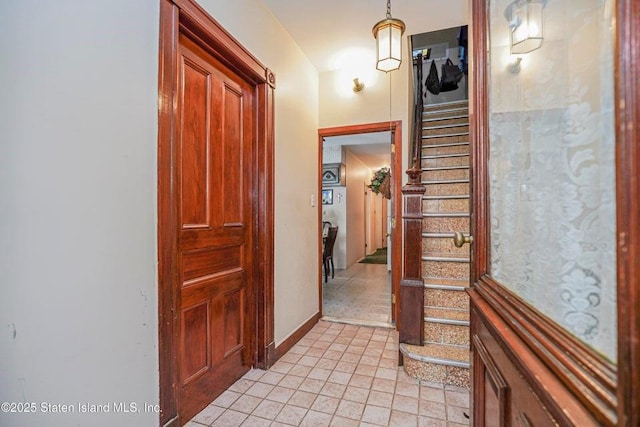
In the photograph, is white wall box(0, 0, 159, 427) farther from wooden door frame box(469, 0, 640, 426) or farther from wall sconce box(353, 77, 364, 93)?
wall sconce box(353, 77, 364, 93)

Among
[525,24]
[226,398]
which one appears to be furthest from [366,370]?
[525,24]

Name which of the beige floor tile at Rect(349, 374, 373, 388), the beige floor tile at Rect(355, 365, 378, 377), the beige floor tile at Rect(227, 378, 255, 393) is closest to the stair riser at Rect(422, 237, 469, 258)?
the beige floor tile at Rect(355, 365, 378, 377)

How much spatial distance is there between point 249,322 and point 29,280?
148cm

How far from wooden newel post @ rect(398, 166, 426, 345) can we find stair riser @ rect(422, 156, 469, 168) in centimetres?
165

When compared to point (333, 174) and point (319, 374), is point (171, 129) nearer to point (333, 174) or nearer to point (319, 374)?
point (319, 374)

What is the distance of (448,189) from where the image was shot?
10.7 ft

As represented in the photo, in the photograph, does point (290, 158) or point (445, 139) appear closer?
point (290, 158)

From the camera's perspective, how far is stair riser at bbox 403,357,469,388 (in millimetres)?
1971

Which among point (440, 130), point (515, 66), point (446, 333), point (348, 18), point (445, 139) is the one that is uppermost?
point (348, 18)

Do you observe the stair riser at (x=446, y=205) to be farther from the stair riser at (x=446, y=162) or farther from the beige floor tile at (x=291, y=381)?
the beige floor tile at (x=291, y=381)

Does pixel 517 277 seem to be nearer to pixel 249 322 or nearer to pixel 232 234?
pixel 232 234

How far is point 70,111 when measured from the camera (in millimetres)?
986

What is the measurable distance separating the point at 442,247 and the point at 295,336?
156 centimetres

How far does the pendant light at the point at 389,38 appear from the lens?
2.07 m
